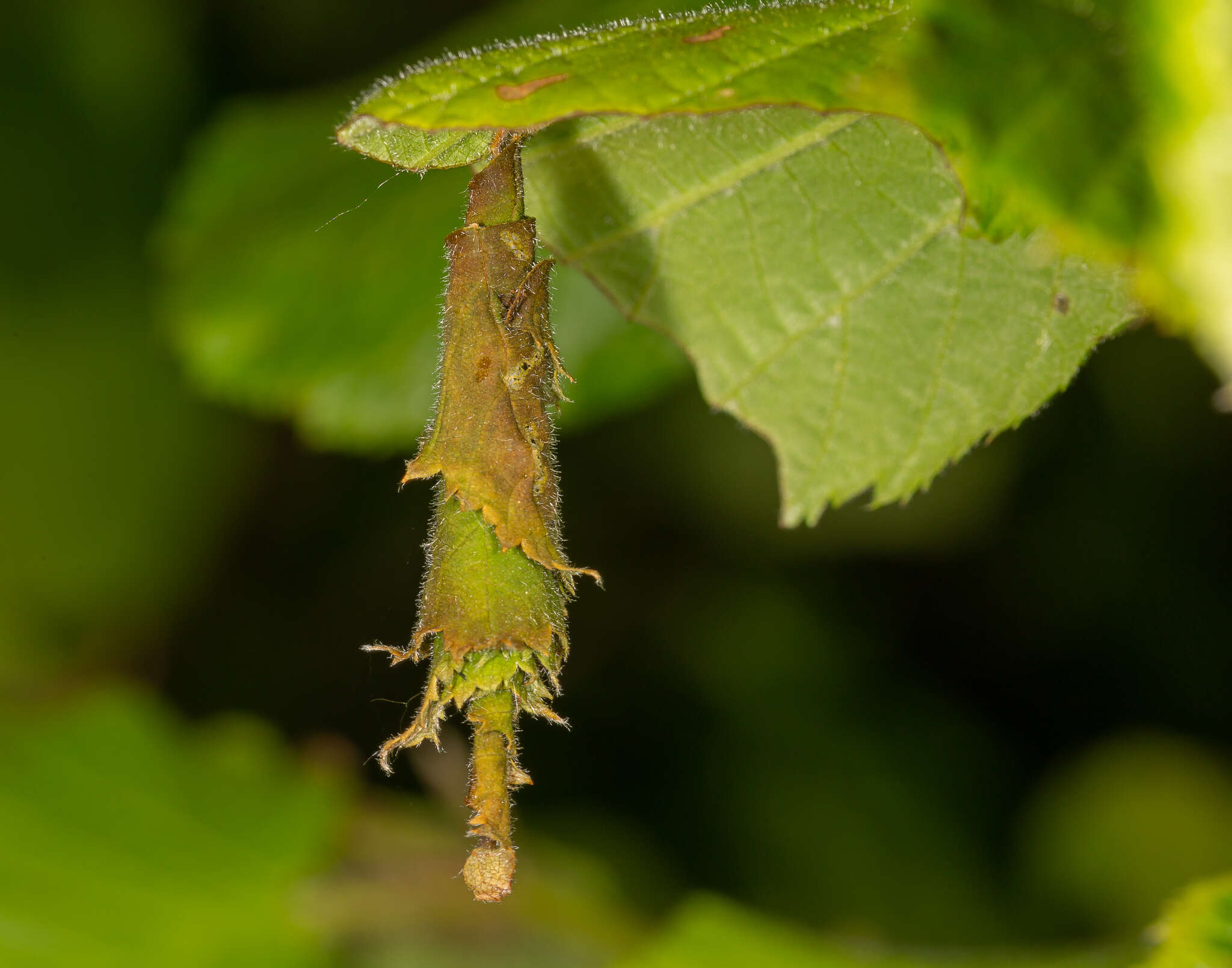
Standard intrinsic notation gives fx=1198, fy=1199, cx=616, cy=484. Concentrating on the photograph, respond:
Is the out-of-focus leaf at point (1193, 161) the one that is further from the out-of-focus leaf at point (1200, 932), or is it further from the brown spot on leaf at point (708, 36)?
the out-of-focus leaf at point (1200, 932)

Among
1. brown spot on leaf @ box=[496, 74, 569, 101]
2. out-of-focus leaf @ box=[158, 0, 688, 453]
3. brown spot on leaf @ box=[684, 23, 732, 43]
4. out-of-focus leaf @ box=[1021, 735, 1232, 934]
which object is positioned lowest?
brown spot on leaf @ box=[496, 74, 569, 101]

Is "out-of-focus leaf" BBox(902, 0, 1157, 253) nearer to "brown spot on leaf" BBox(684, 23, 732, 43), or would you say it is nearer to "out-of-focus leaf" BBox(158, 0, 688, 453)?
"brown spot on leaf" BBox(684, 23, 732, 43)

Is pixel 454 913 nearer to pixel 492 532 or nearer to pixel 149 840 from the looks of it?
pixel 149 840

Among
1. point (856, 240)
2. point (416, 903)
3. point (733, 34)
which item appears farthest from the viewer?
point (416, 903)

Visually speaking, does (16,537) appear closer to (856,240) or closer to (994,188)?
(856,240)

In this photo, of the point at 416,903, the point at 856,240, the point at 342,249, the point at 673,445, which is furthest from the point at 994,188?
the point at 673,445

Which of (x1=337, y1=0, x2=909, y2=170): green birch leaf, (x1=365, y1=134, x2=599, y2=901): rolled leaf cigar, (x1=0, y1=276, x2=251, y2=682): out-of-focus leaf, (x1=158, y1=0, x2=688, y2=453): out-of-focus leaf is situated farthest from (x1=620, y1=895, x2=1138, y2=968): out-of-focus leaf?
(x1=0, y1=276, x2=251, y2=682): out-of-focus leaf
